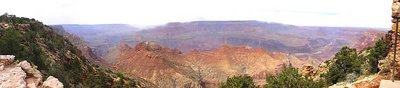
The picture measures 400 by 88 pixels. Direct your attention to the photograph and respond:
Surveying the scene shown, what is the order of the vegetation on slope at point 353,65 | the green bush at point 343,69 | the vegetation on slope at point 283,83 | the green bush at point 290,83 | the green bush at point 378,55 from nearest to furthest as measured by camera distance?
the green bush at point 290,83 < the vegetation on slope at point 283,83 < the green bush at point 378,55 < the vegetation on slope at point 353,65 < the green bush at point 343,69

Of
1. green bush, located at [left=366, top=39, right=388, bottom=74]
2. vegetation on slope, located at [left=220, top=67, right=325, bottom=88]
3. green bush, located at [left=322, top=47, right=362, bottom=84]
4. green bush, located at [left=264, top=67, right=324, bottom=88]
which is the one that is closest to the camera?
green bush, located at [left=264, top=67, right=324, bottom=88]

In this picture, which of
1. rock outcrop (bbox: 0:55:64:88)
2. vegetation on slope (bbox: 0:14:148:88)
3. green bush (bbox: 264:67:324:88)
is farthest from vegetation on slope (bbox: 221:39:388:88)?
rock outcrop (bbox: 0:55:64:88)

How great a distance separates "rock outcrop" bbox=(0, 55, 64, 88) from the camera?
21284 mm

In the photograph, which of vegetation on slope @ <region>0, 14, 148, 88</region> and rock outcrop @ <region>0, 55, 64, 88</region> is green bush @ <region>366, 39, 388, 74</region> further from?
rock outcrop @ <region>0, 55, 64, 88</region>

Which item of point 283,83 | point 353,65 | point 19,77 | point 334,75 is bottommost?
point 334,75

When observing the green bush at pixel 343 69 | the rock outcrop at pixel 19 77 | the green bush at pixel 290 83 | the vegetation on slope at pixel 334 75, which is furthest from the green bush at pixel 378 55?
the rock outcrop at pixel 19 77

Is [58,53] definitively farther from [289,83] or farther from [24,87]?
[24,87]

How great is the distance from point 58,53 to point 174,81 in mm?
93449

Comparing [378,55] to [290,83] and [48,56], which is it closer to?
[290,83]

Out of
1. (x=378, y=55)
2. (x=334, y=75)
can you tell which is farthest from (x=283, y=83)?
(x=378, y=55)

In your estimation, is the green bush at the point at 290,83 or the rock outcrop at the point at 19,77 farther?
the green bush at the point at 290,83

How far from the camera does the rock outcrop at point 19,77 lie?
21.3 meters

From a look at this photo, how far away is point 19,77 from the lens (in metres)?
22.1

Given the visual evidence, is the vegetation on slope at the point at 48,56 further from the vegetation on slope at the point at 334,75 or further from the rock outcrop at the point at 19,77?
the rock outcrop at the point at 19,77
